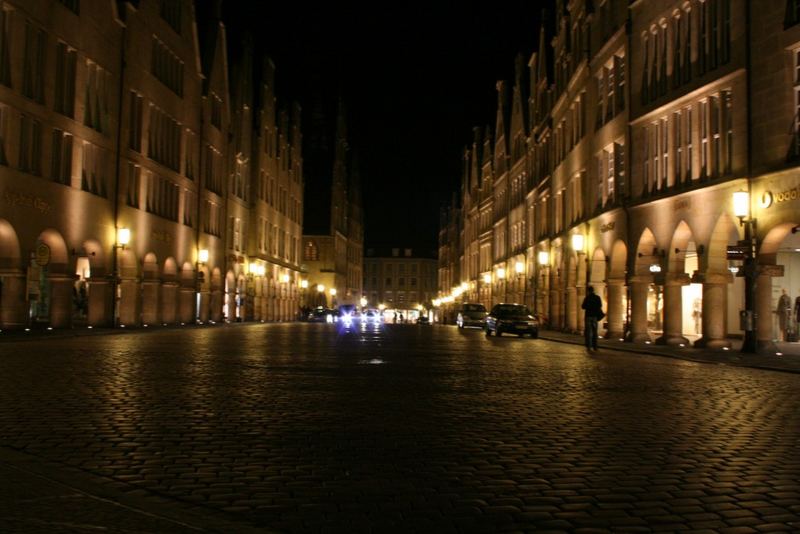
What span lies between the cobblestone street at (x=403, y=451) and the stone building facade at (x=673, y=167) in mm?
11742

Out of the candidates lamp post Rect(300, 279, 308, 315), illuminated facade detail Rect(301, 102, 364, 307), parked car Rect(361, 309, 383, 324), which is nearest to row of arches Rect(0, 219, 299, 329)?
lamp post Rect(300, 279, 308, 315)

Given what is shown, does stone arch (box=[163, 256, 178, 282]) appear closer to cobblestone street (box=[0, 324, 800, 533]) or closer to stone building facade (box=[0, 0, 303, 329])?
Result: stone building facade (box=[0, 0, 303, 329])

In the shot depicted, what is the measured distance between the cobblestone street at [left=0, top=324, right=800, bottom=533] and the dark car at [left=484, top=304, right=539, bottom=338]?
24.0 m

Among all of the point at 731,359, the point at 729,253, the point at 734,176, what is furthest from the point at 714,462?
the point at 734,176

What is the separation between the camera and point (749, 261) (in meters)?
25.7

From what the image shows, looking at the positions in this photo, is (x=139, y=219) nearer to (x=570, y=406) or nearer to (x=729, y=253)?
(x=729, y=253)

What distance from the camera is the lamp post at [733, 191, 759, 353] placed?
84.5 feet

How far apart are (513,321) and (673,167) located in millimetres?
12043

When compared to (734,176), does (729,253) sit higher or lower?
lower

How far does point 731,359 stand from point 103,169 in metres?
30.2

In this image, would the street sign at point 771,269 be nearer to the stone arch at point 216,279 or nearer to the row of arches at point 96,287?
the row of arches at point 96,287

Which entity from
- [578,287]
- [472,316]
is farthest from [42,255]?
[472,316]

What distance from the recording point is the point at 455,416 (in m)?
11.3

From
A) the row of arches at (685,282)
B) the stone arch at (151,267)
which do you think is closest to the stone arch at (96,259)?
the stone arch at (151,267)
